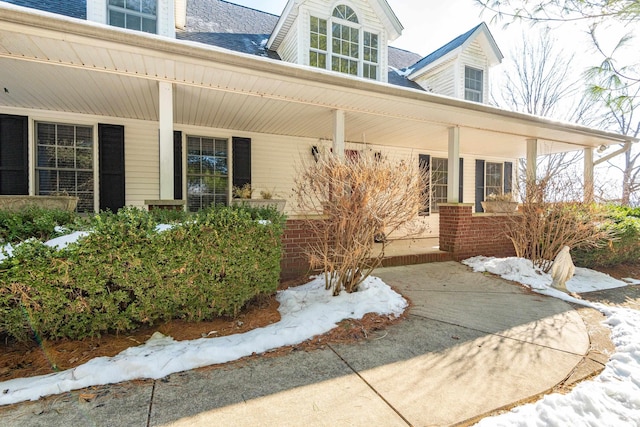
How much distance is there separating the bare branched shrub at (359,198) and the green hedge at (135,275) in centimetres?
72

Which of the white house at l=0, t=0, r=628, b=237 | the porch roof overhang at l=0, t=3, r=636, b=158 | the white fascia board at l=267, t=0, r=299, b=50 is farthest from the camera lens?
the white fascia board at l=267, t=0, r=299, b=50

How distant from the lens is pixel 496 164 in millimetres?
9688

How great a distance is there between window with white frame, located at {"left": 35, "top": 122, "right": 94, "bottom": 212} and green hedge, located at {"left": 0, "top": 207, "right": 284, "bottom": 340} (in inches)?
126

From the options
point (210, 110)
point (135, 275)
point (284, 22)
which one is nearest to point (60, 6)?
point (210, 110)

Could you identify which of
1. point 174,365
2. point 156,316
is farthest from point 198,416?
point 156,316

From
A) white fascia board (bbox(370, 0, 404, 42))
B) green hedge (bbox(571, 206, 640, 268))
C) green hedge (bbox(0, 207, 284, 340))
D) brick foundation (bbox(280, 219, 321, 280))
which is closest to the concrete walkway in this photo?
green hedge (bbox(0, 207, 284, 340))

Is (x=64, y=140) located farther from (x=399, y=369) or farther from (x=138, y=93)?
(x=399, y=369)

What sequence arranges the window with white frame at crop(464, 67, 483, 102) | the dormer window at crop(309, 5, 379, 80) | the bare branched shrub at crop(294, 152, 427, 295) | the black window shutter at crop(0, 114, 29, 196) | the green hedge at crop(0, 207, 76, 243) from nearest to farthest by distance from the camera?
the green hedge at crop(0, 207, 76, 243)
the bare branched shrub at crop(294, 152, 427, 295)
the black window shutter at crop(0, 114, 29, 196)
the dormer window at crop(309, 5, 379, 80)
the window with white frame at crop(464, 67, 483, 102)

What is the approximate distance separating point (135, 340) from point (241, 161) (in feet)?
13.8

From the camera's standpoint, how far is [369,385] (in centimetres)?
202

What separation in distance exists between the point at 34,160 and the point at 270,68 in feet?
14.1

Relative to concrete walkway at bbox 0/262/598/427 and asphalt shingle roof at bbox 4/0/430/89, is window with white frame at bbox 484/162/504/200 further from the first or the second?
concrete walkway at bbox 0/262/598/427

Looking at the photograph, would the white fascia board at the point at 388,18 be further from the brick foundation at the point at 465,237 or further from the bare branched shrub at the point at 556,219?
the bare branched shrub at the point at 556,219

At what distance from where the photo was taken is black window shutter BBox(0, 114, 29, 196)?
15.1 feet
